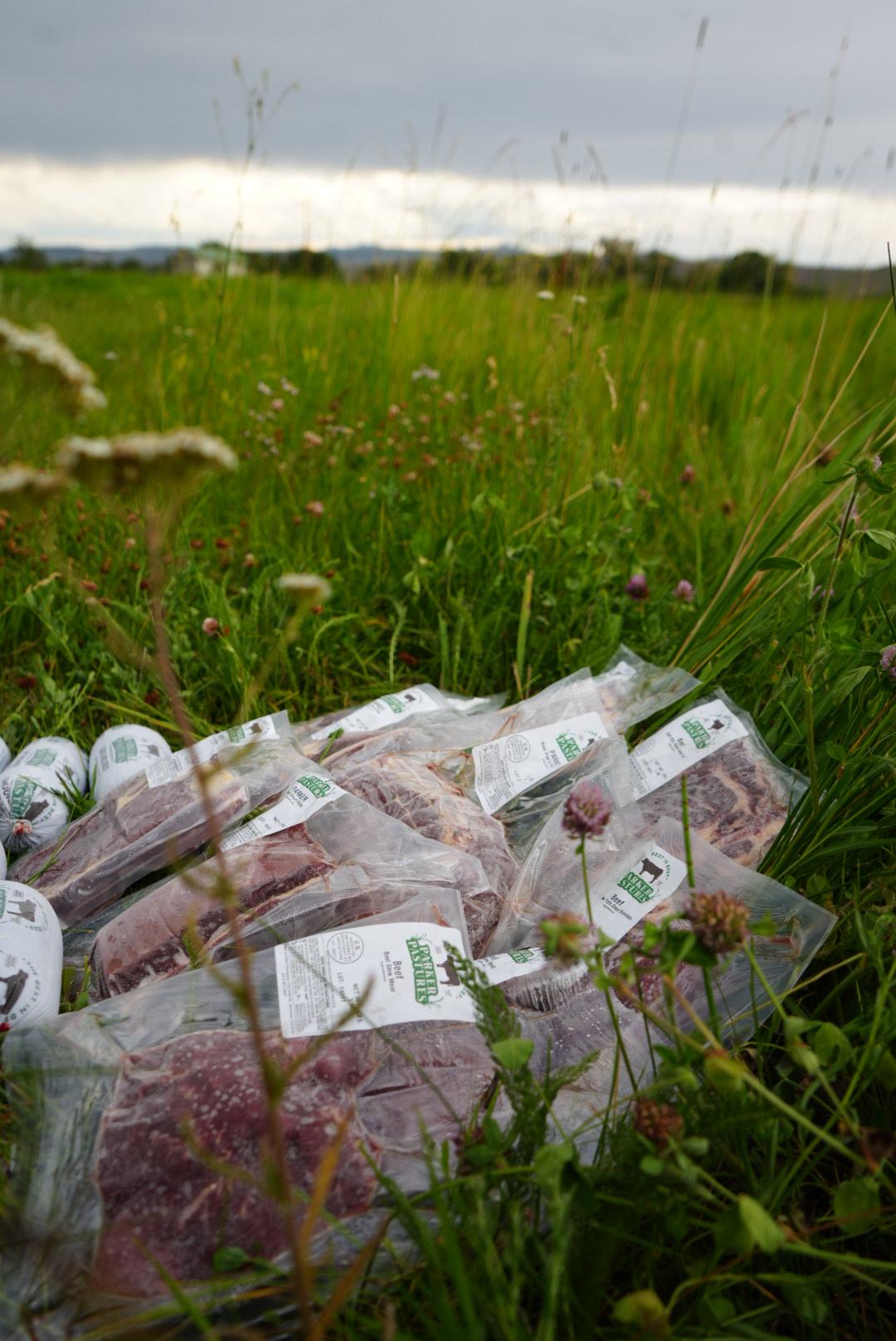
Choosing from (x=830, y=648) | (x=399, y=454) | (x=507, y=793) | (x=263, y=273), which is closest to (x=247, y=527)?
(x=399, y=454)

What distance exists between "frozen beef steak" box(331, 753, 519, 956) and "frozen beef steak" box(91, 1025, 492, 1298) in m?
0.33

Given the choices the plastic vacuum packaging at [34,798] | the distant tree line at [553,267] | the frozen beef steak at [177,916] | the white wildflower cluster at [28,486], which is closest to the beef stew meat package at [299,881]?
the frozen beef steak at [177,916]

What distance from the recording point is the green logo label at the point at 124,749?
188 cm

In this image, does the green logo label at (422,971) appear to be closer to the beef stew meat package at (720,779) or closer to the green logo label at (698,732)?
the beef stew meat package at (720,779)

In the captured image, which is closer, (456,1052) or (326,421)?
(456,1052)

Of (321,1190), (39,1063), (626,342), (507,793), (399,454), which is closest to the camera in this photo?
(321,1190)

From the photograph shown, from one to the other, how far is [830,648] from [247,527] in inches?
81.7

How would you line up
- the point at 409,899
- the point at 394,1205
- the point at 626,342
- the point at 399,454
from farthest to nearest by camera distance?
the point at 626,342, the point at 399,454, the point at 409,899, the point at 394,1205

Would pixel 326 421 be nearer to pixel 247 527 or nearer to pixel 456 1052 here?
pixel 247 527

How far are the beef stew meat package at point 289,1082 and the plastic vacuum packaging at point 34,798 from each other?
60 cm

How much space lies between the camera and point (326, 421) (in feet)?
10.4

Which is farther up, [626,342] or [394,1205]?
[626,342]

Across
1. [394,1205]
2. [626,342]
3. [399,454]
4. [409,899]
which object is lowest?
[394,1205]

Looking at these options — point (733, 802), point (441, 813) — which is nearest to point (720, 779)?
point (733, 802)
